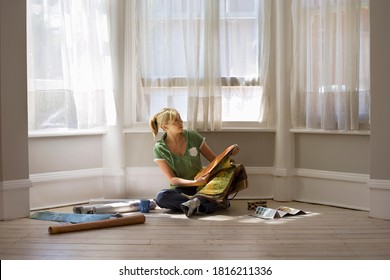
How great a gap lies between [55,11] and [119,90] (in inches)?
32.8

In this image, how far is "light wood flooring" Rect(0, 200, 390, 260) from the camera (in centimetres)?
321

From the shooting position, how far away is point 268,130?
197 inches

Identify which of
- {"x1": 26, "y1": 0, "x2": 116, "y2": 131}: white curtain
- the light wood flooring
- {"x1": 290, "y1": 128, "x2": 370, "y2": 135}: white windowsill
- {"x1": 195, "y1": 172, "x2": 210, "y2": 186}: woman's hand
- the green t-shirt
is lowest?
the light wood flooring

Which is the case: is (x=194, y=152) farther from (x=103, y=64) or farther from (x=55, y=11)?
(x=55, y=11)

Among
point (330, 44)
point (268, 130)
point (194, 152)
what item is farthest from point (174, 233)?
point (330, 44)

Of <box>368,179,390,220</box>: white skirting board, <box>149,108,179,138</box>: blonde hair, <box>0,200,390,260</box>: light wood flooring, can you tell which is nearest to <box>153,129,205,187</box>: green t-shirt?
<box>149,108,179,138</box>: blonde hair

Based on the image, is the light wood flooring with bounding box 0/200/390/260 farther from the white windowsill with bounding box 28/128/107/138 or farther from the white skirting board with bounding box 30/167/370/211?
the white windowsill with bounding box 28/128/107/138

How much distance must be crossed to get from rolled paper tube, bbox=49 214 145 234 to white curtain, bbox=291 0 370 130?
1.68m

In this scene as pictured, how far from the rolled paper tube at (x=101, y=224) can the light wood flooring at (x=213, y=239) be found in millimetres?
35

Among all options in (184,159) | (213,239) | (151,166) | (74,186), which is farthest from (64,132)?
(213,239)

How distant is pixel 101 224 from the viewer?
3863 millimetres

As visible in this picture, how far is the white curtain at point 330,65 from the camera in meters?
4.43

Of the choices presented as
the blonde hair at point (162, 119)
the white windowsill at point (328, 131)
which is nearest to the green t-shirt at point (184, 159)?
the blonde hair at point (162, 119)

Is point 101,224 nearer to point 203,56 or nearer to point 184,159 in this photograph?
point 184,159
